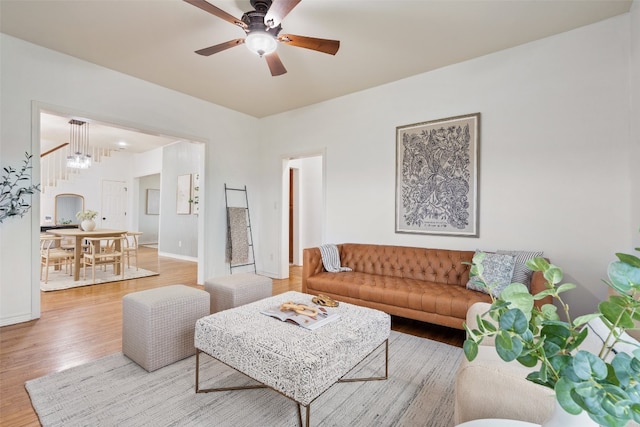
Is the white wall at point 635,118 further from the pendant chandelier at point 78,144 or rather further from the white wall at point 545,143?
the pendant chandelier at point 78,144

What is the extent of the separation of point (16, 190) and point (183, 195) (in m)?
4.39

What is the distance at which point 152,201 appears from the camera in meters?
9.99

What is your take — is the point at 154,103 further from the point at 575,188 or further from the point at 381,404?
the point at 575,188

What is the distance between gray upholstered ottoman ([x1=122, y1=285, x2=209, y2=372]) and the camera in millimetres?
2186

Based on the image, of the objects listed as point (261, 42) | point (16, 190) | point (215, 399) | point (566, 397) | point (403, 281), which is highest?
point (261, 42)

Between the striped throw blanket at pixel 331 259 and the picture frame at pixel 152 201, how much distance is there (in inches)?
331

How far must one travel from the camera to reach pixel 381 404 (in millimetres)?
1847

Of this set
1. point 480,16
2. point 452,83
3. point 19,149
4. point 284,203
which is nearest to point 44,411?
point 19,149

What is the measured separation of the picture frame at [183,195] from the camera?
24.2 feet

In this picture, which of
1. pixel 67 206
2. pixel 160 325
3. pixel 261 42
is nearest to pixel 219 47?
pixel 261 42

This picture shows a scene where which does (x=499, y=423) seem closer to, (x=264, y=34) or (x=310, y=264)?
(x=264, y=34)

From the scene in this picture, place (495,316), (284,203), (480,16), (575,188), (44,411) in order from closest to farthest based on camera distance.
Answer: (495,316)
(44,411)
(480,16)
(575,188)
(284,203)

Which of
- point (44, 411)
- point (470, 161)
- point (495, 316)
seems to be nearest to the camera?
point (495, 316)

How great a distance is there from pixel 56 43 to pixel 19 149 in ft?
3.96
